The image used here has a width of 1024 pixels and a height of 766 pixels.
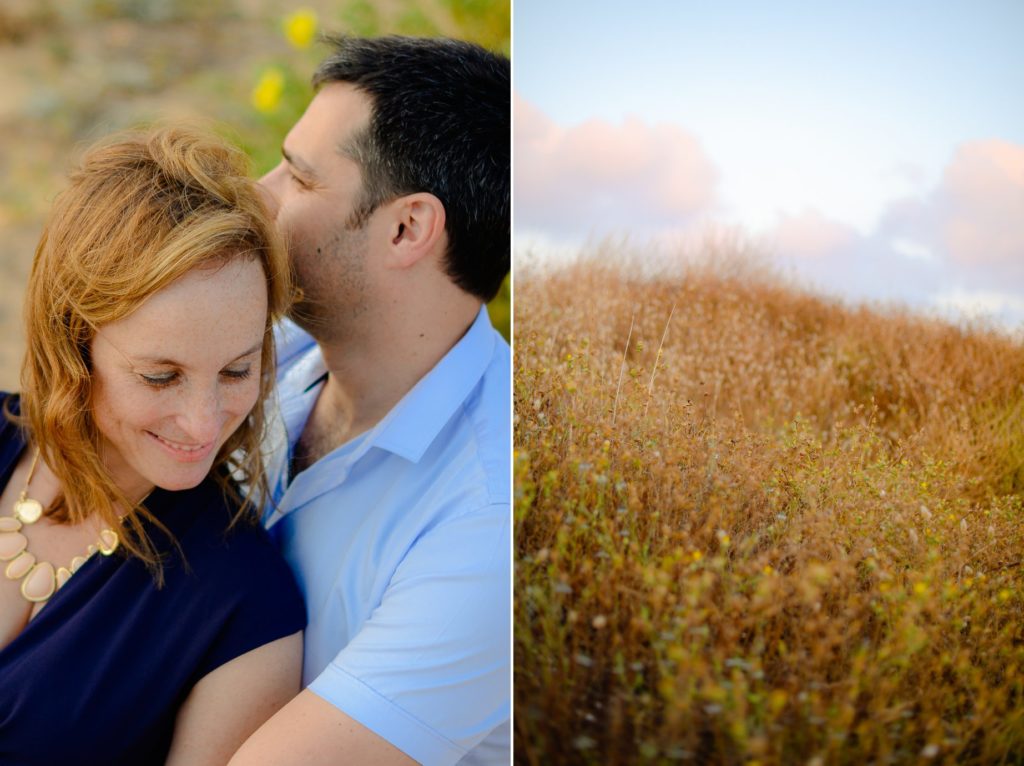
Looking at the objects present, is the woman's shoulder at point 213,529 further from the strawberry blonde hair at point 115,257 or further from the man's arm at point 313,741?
the man's arm at point 313,741

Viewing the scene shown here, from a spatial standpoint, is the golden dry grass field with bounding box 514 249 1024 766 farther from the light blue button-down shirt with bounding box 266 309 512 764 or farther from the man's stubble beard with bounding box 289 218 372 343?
the man's stubble beard with bounding box 289 218 372 343

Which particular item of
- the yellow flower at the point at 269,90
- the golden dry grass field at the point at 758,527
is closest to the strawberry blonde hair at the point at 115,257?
the golden dry grass field at the point at 758,527

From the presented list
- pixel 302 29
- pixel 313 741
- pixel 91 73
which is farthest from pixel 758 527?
pixel 91 73

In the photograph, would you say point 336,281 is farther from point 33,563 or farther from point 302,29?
point 302,29

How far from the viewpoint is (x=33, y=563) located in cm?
181

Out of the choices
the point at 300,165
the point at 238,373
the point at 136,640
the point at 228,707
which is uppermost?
the point at 300,165

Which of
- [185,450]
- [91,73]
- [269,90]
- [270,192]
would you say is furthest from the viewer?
[91,73]

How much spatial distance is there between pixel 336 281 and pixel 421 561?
632 millimetres

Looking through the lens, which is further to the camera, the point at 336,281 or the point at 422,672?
the point at 336,281

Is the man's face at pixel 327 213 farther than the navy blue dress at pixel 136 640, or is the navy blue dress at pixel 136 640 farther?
the man's face at pixel 327 213

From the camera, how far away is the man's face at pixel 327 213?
202 cm

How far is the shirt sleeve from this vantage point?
1.68 m

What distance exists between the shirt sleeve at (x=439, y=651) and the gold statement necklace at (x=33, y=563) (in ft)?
1.57

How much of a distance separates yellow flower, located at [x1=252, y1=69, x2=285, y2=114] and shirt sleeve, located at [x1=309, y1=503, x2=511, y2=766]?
2.36m
